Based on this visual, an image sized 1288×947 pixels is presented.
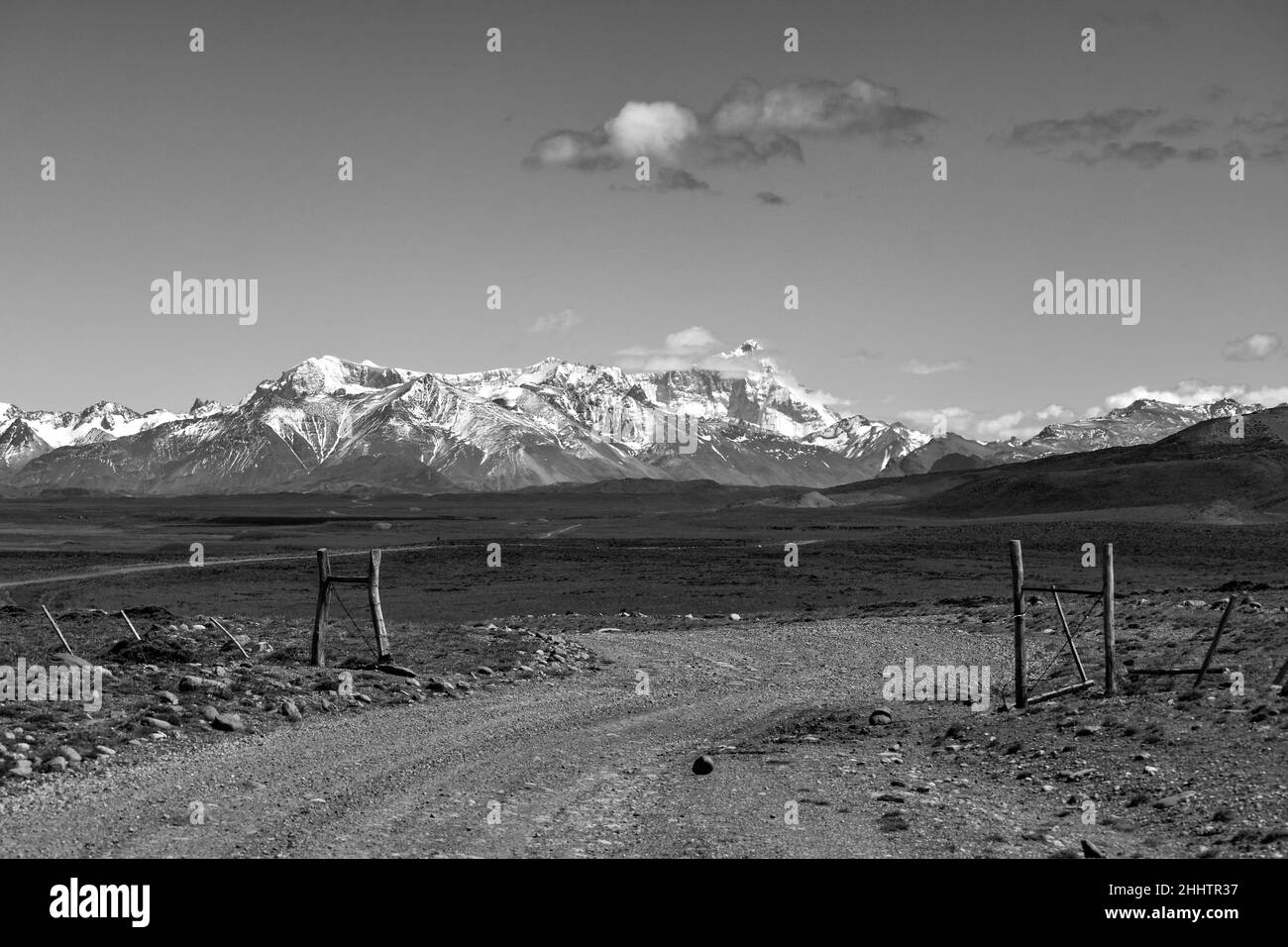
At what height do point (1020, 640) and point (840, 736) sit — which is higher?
point (1020, 640)

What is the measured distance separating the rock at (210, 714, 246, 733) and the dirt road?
58 cm

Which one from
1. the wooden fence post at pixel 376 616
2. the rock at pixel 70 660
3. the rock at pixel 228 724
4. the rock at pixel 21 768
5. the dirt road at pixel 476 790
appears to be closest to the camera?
the dirt road at pixel 476 790

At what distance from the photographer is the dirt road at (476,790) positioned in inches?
544

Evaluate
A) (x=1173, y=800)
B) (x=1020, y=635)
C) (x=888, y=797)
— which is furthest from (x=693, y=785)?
(x=1020, y=635)

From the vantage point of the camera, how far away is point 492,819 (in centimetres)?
1500

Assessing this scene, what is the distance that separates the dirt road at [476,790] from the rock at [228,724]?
0.58 meters

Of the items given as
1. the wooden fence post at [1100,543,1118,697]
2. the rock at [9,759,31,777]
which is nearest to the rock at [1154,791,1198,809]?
the wooden fence post at [1100,543,1118,697]

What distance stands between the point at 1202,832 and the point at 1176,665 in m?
14.8

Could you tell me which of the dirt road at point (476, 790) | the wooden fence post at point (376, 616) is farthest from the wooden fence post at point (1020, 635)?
the wooden fence post at point (376, 616)

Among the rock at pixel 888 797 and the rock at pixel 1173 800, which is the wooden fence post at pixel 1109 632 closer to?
the rock at pixel 1173 800

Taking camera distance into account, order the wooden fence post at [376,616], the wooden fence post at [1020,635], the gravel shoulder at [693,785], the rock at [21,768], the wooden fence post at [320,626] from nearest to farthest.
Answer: the gravel shoulder at [693,785], the rock at [21,768], the wooden fence post at [1020,635], the wooden fence post at [320,626], the wooden fence post at [376,616]

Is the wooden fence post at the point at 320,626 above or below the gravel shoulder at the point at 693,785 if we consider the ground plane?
above
